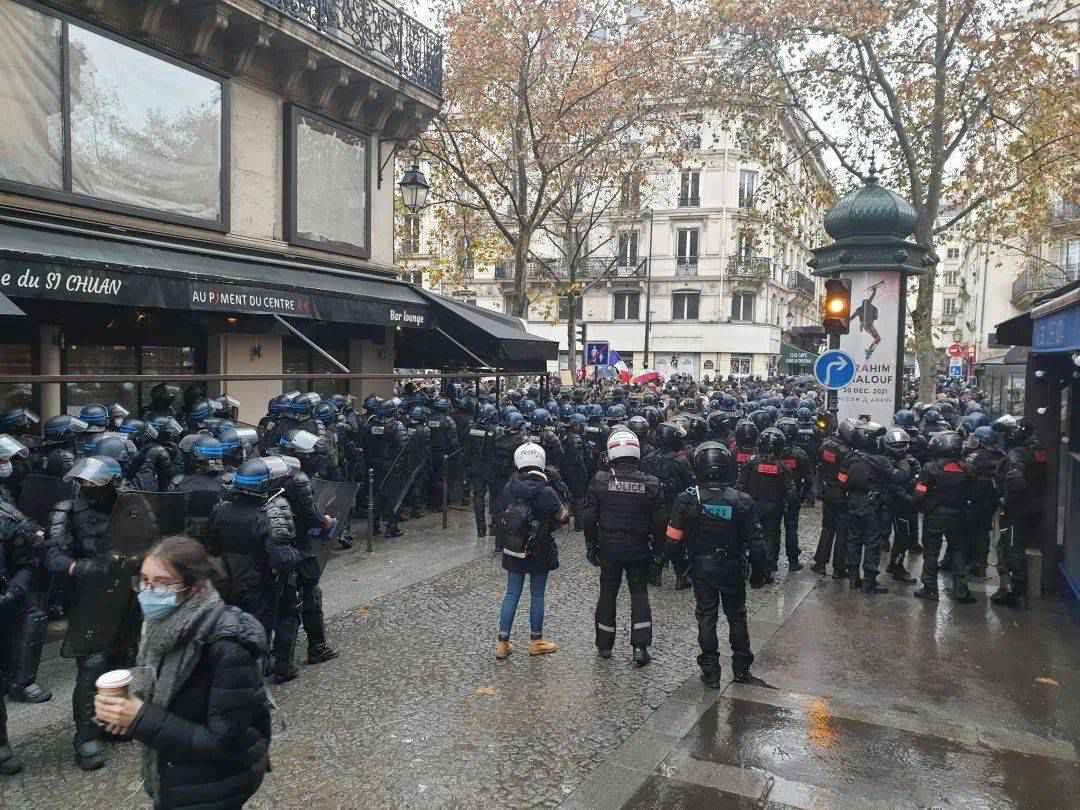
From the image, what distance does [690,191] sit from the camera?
162ft

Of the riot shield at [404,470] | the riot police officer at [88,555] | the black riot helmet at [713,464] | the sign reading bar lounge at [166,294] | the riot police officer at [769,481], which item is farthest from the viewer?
the riot shield at [404,470]

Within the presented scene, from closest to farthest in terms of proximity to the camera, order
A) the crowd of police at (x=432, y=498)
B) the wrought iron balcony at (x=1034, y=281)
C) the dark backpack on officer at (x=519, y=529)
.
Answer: the crowd of police at (x=432, y=498), the dark backpack on officer at (x=519, y=529), the wrought iron balcony at (x=1034, y=281)

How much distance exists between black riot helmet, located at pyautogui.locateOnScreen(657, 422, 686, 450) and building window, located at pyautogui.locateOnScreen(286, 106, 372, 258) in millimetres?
7257

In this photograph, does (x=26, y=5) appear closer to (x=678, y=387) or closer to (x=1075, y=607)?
(x=1075, y=607)

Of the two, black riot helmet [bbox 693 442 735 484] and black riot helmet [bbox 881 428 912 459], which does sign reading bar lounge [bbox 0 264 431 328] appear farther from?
black riot helmet [bbox 881 428 912 459]

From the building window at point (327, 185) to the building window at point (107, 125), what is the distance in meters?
1.39

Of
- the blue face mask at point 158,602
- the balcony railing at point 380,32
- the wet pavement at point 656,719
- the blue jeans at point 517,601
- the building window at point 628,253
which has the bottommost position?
the wet pavement at point 656,719

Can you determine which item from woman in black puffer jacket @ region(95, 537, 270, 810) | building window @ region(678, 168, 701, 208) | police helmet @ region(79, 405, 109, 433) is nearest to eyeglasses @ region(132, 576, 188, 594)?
woman in black puffer jacket @ region(95, 537, 270, 810)

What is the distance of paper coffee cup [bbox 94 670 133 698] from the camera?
2.39 metres

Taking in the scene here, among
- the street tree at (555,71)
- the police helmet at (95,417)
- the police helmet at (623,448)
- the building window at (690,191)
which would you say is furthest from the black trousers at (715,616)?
the building window at (690,191)

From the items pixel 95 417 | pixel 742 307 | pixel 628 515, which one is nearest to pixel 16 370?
pixel 95 417

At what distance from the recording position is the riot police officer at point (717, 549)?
579cm

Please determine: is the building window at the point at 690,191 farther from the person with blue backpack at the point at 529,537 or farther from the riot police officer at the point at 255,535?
the riot police officer at the point at 255,535

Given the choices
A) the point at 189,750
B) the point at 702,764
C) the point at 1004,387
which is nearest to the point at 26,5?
the point at 189,750
